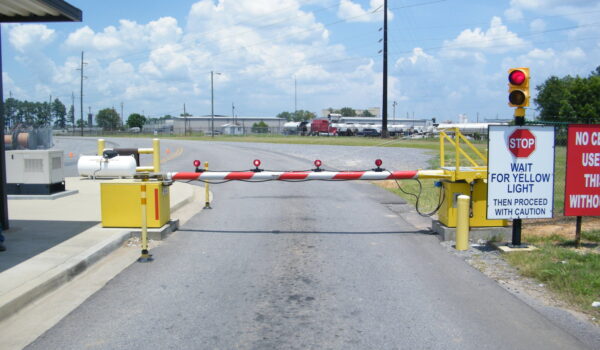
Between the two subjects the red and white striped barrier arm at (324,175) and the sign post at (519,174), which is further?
the red and white striped barrier arm at (324,175)

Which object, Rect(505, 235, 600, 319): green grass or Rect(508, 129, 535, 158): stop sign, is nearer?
Rect(505, 235, 600, 319): green grass

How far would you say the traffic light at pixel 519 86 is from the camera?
856cm

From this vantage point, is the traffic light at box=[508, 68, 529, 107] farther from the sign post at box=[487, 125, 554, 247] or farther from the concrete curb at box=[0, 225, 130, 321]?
the concrete curb at box=[0, 225, 130, 321]

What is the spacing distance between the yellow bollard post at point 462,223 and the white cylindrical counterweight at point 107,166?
38.0ft

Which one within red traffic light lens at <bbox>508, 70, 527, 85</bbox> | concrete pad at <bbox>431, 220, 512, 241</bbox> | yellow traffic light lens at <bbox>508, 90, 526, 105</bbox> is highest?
red traffic light lens at <bbox>508, 70, 527, 85</bbox>

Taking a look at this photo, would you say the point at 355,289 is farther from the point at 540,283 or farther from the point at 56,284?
the point at 56,284

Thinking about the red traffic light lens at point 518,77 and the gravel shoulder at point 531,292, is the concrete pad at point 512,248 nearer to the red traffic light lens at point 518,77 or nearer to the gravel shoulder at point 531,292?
the gravel shoulder at point 531,292

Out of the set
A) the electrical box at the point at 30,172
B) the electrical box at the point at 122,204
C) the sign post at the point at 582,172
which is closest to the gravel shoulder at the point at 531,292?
the sign post at the point at 582,172

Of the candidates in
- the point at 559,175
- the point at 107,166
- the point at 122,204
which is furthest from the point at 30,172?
the point at 559,175

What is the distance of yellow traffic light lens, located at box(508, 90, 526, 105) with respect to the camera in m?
8.58

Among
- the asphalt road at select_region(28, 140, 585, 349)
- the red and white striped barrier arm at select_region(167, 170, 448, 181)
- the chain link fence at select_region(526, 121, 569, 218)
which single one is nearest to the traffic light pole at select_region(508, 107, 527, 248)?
the chain link fence at select_region(526, 121, 569, 218)

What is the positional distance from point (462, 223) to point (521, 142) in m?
1.59

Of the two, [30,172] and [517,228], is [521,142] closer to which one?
[517,228]

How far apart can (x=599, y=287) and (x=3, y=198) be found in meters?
9.15
